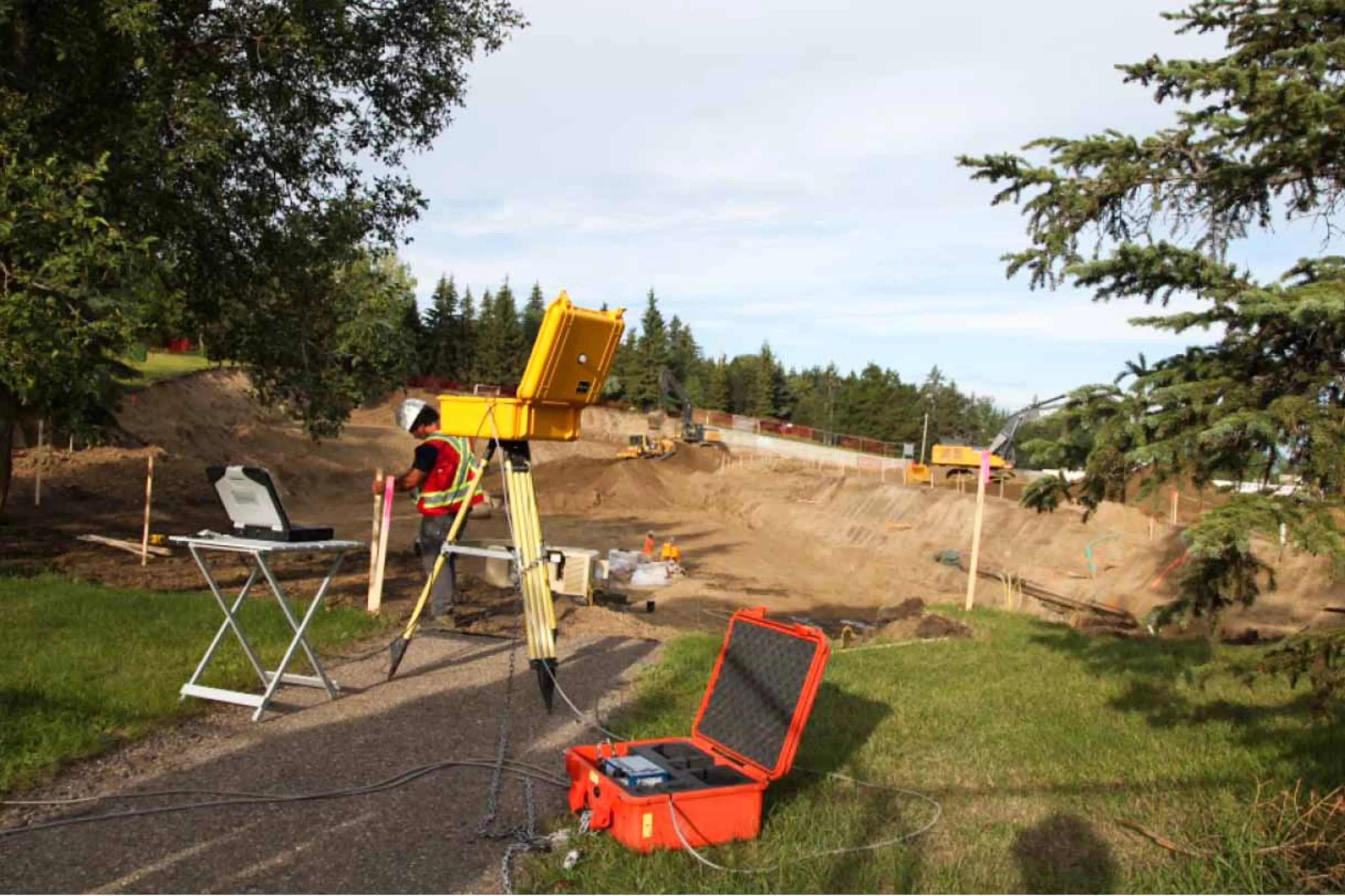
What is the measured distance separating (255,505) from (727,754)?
3172 millimetres

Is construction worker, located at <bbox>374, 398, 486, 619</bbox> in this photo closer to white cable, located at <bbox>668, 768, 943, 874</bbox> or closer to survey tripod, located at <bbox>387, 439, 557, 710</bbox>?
survey tripod, located at <bbox>387, 439, 557, 710</bbox>

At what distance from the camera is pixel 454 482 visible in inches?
346

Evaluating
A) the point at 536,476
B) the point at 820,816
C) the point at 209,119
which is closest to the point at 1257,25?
the point at 820,816

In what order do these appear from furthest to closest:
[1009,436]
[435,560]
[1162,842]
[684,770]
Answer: [1009,436]
[435,560]
[684,770]
[1162,842]

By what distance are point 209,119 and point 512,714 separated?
685 centimetres

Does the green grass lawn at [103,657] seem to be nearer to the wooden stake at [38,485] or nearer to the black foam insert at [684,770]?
the black foam insert at [684,770]

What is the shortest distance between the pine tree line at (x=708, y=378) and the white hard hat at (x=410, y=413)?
5323 cm

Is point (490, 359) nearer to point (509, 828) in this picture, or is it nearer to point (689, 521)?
point (689, 521)

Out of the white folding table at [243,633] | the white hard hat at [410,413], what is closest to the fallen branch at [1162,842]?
the white folding table at [243,633]

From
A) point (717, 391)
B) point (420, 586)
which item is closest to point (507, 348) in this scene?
point (717, 391)

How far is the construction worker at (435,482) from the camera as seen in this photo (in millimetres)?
8062

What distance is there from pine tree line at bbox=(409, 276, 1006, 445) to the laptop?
55357 mm

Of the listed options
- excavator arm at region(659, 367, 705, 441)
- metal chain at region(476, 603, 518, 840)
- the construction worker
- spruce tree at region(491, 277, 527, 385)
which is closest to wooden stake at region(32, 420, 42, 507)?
the construction worker

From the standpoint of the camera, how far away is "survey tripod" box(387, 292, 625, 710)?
5945 mm
